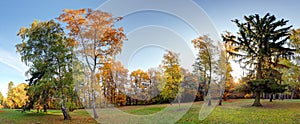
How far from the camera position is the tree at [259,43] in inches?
859

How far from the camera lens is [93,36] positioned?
1605 cm

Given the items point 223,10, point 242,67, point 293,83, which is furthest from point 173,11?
point 293,83

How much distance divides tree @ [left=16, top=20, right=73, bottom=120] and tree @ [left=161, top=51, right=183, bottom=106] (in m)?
8.31

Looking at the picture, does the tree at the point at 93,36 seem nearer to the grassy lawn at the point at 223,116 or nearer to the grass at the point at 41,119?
the grass at the point at 41,119

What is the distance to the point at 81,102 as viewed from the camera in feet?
56.7

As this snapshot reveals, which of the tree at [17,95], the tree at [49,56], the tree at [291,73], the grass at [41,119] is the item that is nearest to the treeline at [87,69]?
the tree at [49,56]

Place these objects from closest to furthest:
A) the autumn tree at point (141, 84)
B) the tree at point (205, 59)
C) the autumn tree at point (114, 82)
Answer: the autumn tree at point (114, 82) < the autumn tree at point (141, 84) < the tree at point (205, 59)

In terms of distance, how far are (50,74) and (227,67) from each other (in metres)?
19.5

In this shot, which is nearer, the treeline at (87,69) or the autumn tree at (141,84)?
the autumn tree at (141,84)

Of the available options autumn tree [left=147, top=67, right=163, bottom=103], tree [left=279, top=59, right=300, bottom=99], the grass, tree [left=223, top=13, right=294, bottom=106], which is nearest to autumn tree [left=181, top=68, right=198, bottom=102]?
autumn tree [left=147, top=67, right=163, bottom=103]

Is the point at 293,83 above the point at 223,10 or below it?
below

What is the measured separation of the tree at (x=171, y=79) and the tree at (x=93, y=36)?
493cm

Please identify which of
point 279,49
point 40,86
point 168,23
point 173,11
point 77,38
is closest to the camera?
point 173,11

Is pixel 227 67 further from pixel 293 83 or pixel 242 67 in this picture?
pixel 293 83
